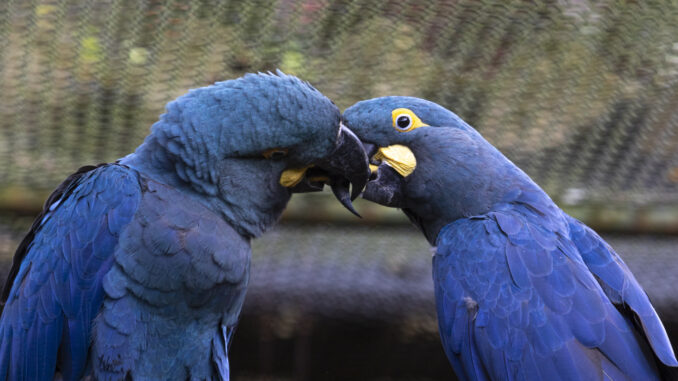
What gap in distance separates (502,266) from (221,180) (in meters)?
0.87

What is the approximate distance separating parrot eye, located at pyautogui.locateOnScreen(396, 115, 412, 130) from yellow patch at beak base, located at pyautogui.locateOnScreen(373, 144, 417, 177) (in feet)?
0.20

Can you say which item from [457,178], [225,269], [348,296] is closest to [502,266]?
[457,178]

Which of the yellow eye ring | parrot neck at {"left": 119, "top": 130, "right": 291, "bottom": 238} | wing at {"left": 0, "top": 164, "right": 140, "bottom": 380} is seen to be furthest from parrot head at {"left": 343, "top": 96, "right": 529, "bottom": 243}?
wing at {"left": 0, "top": 164, "right": 140, "bottom": 380}

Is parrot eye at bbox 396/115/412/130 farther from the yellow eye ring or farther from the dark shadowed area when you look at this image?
the dark shadowed area

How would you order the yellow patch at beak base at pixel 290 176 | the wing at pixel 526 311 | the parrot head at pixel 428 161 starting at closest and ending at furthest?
the wing at pixel 526 311
the yellow patch at beak base at pixel 290 176
the parrot head at pixel 428 161

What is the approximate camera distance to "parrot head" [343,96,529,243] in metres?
2.24

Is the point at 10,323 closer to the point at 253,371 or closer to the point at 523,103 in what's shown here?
the point at 253,371

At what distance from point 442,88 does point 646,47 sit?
77cm

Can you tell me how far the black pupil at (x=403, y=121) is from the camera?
228 centimetres

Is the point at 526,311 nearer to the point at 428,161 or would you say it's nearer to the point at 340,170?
the point at 428,161

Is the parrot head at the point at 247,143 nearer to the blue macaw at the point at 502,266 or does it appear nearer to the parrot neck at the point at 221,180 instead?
the parrot neck at the point at 221,180

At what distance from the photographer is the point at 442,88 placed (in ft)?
8.96

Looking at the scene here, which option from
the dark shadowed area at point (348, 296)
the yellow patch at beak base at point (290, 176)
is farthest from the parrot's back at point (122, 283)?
the dark shadowed area at point (348, 296)

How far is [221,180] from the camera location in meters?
2.03
